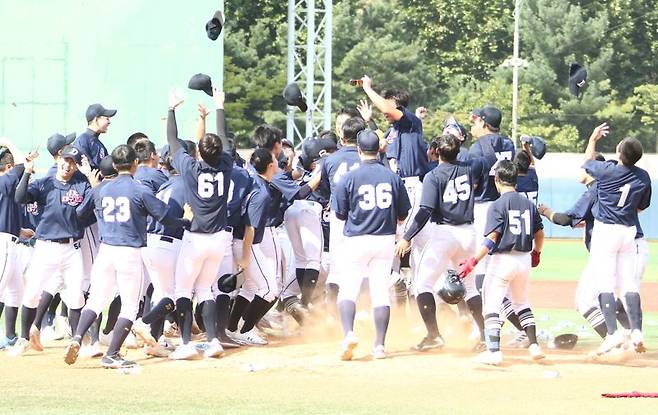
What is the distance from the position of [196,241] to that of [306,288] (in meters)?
2.42

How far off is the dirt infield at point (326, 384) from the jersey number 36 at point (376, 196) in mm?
1386

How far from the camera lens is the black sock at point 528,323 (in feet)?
37.1

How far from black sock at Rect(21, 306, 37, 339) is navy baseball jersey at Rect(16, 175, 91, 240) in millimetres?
705

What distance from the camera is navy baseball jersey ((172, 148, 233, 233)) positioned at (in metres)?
11.3

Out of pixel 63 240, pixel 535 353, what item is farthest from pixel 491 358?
pixel 63 240

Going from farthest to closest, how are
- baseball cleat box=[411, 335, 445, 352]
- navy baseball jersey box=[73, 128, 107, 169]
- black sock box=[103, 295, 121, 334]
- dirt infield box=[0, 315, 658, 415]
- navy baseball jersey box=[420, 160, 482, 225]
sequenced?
navy baseball jersey box=[73, 128, 107, 169], black sock box=[103, 295, 121, 334], baseball cleat box=[411, 335, 445, 352], navy baseball jersey box=[420, 160, 482, 225], dirt infield box=[0, 315, 658, 415]

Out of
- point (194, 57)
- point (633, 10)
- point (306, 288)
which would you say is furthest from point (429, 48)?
point (306, 288)

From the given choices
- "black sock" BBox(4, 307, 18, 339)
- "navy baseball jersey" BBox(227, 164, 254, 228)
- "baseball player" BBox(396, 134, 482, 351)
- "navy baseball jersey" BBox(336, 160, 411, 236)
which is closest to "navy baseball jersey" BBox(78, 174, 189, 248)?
"navy baseball jersey" BBox(227, 164, 254, 228)

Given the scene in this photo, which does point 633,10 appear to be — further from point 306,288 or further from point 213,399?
point 213,399

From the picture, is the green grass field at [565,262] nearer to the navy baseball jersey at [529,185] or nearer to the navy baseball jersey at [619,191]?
the navy baseball jersey at [529,185]

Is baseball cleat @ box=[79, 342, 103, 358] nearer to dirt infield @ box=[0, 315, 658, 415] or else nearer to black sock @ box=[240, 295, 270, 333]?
dirt infield @ box=[0, 315, 658, 415]

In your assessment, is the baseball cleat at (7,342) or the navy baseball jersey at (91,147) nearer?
the baseball cleat at (7,342)

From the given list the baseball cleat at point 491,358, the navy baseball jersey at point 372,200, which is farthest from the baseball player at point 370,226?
the baseball cleat at point 491,358

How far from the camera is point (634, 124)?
187 feet
